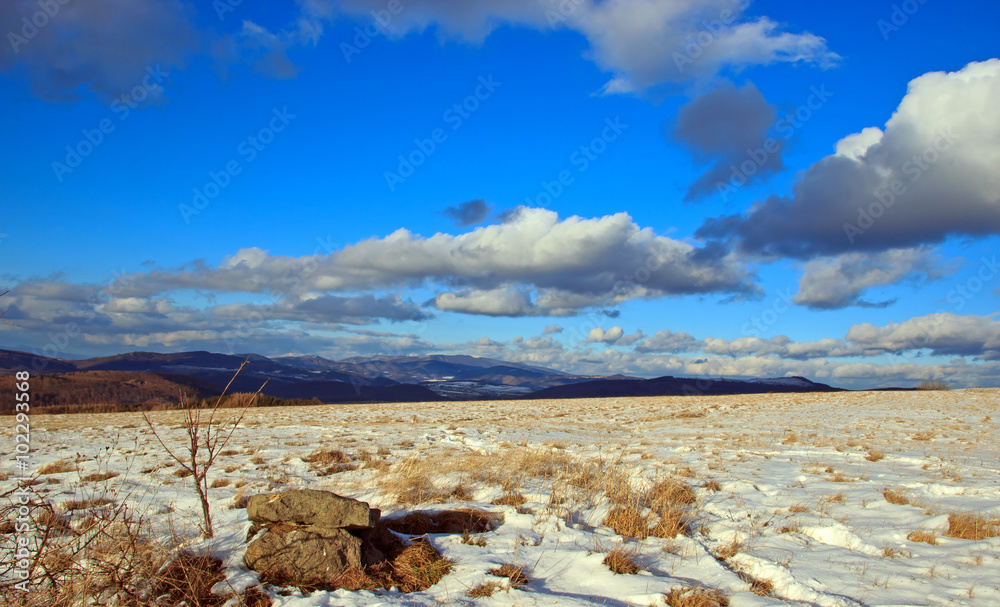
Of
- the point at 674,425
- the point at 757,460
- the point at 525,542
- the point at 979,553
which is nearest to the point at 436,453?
the point at 525,542

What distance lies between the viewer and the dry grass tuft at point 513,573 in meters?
5.58

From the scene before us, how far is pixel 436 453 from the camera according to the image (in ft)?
47.5

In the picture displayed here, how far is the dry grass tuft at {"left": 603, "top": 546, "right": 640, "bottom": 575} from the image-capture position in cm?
596

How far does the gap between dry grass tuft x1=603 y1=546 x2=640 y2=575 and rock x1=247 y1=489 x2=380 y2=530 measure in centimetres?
303

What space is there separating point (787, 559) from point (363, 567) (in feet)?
17.5

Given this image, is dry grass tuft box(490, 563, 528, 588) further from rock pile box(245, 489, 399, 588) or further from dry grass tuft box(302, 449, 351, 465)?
dry grass tuft box(302, 449, 351, 465)

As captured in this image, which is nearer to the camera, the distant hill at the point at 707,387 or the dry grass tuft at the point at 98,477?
the dry grass tuft at the point at 98,477

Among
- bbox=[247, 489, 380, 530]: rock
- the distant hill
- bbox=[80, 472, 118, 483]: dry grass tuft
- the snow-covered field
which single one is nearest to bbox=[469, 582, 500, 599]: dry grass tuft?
the snow-covered field

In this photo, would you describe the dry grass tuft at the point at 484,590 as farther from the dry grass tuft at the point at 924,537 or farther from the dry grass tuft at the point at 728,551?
the dry grass tuft at the point at 924,537

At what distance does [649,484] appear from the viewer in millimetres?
9906

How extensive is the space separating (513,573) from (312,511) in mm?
2627

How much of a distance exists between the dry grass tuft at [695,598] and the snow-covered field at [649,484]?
0.55 feet

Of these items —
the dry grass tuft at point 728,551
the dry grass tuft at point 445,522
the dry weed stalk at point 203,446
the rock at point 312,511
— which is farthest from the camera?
the dry grass tuft at point 445,522

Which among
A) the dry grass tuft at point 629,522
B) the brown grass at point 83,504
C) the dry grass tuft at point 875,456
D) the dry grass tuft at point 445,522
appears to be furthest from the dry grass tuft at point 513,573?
the dry grass tuft at point 875,456
